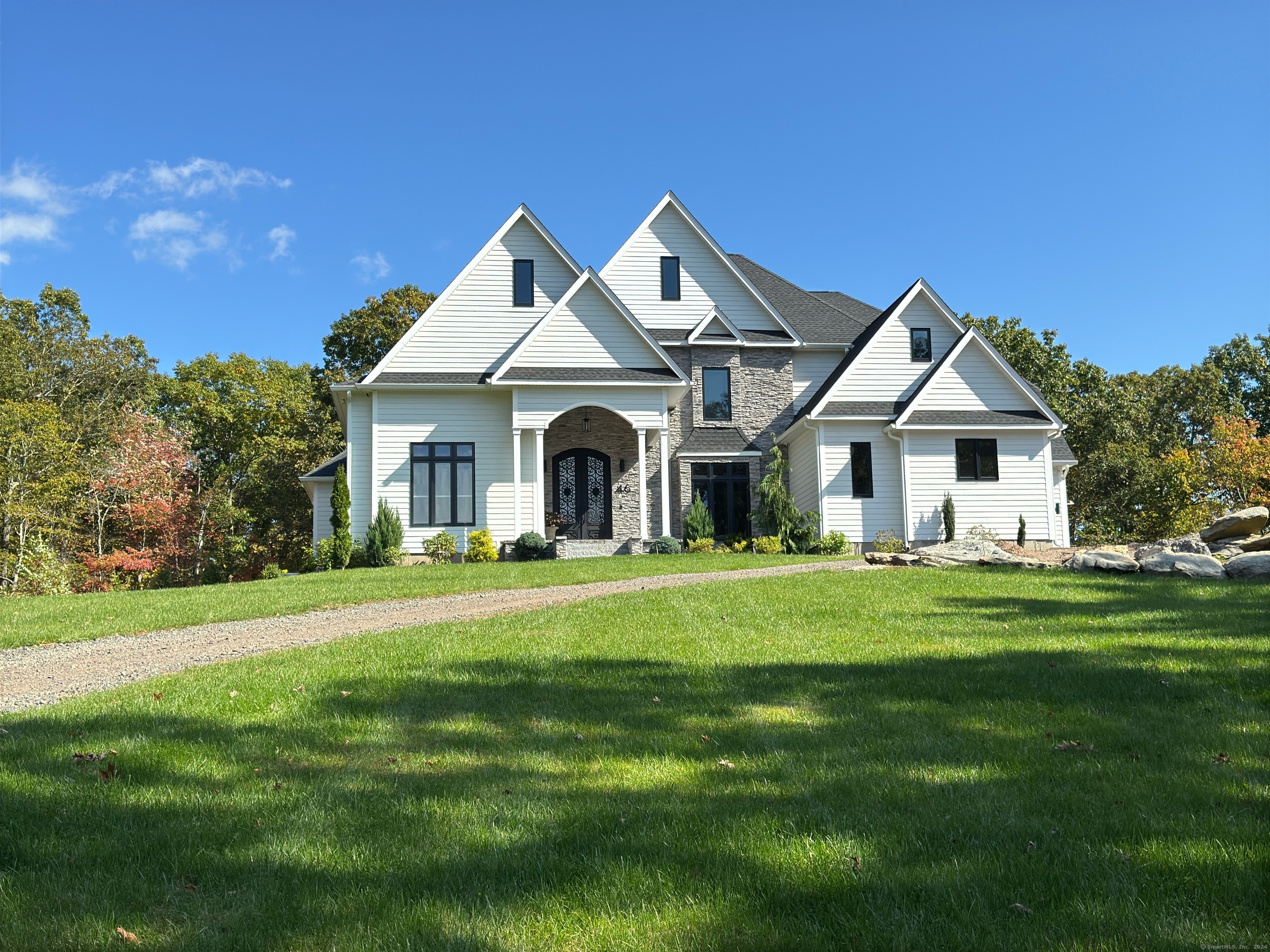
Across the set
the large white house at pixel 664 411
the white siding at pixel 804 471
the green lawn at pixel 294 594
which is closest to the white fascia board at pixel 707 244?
the large white house at pixel 664 411

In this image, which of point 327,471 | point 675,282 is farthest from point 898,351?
point 327,471

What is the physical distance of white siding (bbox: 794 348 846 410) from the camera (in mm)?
28109

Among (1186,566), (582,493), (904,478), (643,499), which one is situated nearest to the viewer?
(1186,566)

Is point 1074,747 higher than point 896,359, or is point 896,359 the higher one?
point 896,359

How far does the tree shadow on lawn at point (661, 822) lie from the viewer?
3.01 m

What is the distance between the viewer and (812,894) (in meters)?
3.14

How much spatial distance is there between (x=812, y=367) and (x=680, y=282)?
193 inches

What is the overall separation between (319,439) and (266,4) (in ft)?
71.3

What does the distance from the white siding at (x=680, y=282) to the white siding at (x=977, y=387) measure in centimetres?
539

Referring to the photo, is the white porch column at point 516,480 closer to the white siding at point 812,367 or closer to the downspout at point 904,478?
the white siding at point 812,367

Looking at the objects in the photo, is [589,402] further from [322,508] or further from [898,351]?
[898,351]

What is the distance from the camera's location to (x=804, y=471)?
2669cm

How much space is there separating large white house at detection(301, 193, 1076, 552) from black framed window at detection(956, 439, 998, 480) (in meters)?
0.05

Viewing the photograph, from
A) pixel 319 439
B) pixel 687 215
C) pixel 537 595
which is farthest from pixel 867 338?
pixel 319 439
